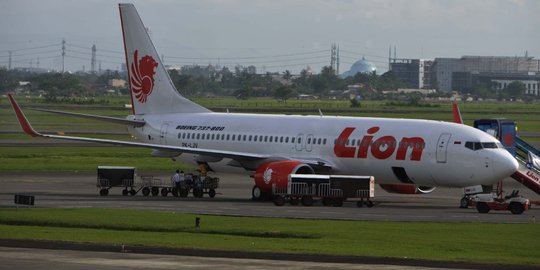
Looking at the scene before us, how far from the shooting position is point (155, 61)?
7438 centimetres

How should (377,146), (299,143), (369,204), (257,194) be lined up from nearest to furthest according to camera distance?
(369,204) < (377,146) < (257,194) < (299,143)

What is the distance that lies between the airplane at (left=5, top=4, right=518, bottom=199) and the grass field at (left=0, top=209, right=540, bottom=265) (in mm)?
9852

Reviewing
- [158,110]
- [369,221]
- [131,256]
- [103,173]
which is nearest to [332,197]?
[369,221]

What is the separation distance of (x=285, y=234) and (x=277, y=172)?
17089 mm

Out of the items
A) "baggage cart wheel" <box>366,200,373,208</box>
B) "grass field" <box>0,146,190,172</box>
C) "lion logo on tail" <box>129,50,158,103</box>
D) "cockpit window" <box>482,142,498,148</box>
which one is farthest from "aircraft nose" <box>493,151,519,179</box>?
"grass field" <box>0,146,190,172</box>

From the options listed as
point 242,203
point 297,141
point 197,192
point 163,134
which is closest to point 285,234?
point 242,203

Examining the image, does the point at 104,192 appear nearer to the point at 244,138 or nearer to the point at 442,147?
the point at 244,138

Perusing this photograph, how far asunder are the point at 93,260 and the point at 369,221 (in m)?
17.3

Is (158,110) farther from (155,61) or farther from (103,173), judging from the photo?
(103,173)

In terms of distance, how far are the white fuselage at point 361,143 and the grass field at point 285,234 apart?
9423 millimetres

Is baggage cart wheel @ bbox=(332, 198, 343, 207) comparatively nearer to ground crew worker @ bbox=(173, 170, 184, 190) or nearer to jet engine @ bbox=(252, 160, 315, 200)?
jet engine @ bbox=(252, 160, 315, 200)

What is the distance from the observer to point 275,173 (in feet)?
201

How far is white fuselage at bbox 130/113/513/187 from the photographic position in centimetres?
5884

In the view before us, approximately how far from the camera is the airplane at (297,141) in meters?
59.1
